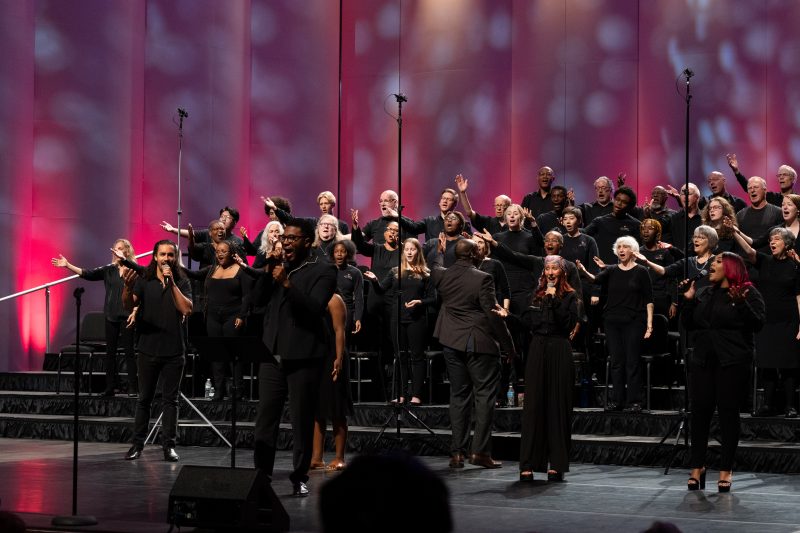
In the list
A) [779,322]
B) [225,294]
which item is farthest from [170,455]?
[779,322]

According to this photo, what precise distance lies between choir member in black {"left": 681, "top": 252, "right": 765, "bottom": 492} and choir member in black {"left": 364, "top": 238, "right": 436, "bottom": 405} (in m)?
2.95

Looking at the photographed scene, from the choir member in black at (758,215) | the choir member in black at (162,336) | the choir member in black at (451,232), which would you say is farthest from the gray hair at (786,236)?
the choir member in black at (162,336)

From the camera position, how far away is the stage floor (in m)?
6.11

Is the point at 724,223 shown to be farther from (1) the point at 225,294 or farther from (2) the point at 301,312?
(2) the point at 301,312

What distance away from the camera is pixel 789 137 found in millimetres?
12297

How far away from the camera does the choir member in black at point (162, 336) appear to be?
8641mm

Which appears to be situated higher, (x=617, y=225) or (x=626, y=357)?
(x=617, y=225)

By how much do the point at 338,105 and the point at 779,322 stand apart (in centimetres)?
744

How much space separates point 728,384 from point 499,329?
1.67m

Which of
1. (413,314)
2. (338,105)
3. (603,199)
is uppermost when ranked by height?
(338,105)

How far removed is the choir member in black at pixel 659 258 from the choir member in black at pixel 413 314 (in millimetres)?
1785

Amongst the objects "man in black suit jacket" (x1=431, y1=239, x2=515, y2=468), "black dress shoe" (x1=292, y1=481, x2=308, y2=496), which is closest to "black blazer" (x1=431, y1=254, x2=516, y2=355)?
"man in black suit jacket" (x1=431, y1=239, x2=515, y2=468)

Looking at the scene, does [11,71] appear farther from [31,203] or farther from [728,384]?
[728,384]

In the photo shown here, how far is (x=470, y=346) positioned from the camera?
8180mm
